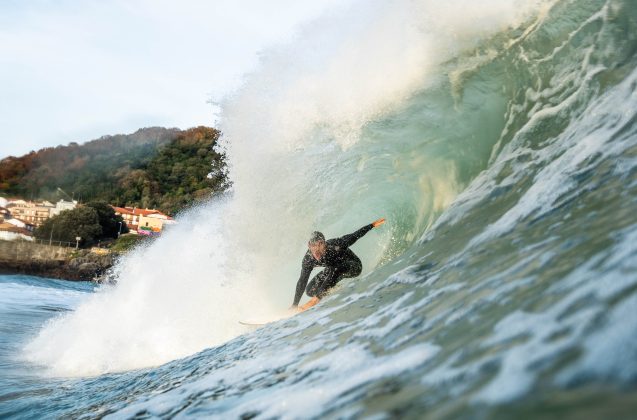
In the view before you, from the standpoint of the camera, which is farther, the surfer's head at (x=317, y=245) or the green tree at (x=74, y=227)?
the green tree at (x=74, y=227)

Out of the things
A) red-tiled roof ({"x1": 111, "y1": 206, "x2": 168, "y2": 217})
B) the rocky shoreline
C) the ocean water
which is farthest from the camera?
red-tiled roof ({"x1": 111, "y1": 206, "x2": 168, "y2": 217})

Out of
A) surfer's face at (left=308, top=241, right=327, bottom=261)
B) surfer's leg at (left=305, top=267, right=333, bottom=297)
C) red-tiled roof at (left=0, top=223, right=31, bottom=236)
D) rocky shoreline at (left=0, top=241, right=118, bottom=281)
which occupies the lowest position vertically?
rocky shoreline at (left=0, top=241, right=118, bottom=281)

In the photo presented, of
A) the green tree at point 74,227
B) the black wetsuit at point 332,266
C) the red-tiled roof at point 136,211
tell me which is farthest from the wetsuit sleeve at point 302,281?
the red-tiled roof at point 136,211

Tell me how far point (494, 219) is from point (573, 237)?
1.26 m

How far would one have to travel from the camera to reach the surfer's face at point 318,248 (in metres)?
6.13

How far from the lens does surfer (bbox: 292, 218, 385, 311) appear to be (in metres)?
6.18

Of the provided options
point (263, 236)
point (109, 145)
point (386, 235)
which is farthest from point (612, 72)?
point (109, 145)

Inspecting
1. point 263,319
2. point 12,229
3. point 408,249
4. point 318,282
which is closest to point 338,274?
point 318,282

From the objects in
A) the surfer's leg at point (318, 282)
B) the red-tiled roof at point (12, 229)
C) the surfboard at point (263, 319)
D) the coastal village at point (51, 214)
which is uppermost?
the coastal village at point (51, 214)

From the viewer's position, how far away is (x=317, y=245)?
6.14 metres

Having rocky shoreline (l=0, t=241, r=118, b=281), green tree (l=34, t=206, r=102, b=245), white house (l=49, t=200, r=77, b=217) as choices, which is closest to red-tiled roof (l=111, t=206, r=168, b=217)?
white house (l=49, t=200, r=77, b=217)

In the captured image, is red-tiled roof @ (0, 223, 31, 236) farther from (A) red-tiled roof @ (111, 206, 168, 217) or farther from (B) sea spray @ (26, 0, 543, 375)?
(B) sea spray @ (26, 0, 543, 375)

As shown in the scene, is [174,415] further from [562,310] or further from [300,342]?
[562,310]

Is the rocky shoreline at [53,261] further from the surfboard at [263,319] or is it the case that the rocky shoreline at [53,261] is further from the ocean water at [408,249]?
the surfboard at [263,319]
